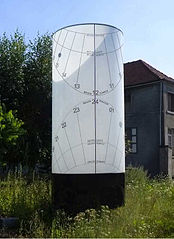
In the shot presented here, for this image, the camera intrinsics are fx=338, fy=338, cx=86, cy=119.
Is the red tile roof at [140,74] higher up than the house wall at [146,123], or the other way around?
the red tile roof at [140,74]

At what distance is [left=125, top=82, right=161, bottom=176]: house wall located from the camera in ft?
67.5

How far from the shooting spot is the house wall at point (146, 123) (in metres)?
20.6

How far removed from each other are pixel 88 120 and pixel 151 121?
14848mm

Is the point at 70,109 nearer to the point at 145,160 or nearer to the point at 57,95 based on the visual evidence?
the point at 57,95

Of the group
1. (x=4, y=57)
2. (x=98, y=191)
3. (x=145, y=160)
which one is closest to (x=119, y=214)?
(x=98, y=191)

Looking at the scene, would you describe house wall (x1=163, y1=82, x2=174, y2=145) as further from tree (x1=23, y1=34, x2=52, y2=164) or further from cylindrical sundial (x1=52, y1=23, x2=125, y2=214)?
cylindrical sundial (x1=52, y1=23, x2=125, y2=214)

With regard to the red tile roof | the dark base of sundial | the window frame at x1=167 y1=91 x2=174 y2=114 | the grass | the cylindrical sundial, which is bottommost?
the grass

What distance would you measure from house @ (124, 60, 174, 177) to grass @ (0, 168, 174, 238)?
495 inches

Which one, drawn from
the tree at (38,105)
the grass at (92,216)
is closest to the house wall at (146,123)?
the tree at (38,105)

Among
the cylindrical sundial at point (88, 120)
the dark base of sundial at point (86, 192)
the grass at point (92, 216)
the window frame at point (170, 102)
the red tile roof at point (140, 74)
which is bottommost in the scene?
the grass at point (92, 216)

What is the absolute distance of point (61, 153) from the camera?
22.8 ft

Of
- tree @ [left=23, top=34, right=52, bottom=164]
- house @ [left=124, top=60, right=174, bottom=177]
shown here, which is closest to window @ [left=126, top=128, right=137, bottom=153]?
house @ [left=124, top=60, right=174, bottom=177]

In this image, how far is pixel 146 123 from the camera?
21.4m

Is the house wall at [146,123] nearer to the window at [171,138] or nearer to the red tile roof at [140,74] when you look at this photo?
the red tile roof at [140,74]
